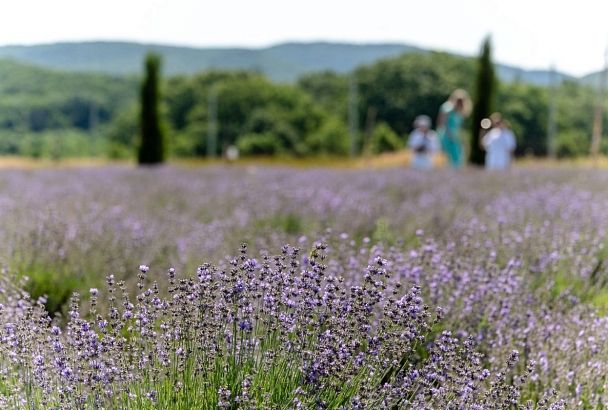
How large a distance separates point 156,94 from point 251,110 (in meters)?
39.2

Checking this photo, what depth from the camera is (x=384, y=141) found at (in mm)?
52031

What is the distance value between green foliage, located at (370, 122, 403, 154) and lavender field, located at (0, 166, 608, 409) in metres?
45.2

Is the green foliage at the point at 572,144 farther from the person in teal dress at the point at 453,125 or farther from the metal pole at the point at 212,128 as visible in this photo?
the person in teal dress at the point at 453,125

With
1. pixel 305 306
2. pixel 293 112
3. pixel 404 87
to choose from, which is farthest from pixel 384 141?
pixel 305 306

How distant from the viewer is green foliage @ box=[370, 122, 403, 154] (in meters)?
51.5

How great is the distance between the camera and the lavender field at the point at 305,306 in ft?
6.54

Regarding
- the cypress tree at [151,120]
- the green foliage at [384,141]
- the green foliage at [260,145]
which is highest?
the cypress tree at [151,120]

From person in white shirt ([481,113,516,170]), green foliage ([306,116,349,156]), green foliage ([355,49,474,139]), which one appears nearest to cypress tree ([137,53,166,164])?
person in white shirt ([481,113,516,170])

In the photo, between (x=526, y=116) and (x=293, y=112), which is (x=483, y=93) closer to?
(x=293, y=112)

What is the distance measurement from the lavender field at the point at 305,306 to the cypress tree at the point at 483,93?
14.3m

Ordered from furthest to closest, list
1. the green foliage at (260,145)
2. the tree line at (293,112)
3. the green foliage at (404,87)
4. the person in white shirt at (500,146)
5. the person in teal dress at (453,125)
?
the green foliage at (404,87)
the tree line at (293,112)
the green foliage at (260,145)
the person in white shirt at (500,146)
the person in teal dress at (453,125)

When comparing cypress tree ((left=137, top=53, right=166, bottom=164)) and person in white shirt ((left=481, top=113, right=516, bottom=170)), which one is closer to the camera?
person in white shirt ((left=481, top=113, right=516, bottom=170))

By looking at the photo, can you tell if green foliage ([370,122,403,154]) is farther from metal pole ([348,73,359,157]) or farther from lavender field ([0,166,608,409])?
lavender field ([0,166,608,409])

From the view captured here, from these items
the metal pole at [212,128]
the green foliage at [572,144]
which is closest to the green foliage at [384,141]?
the metal pole at [212,128]
